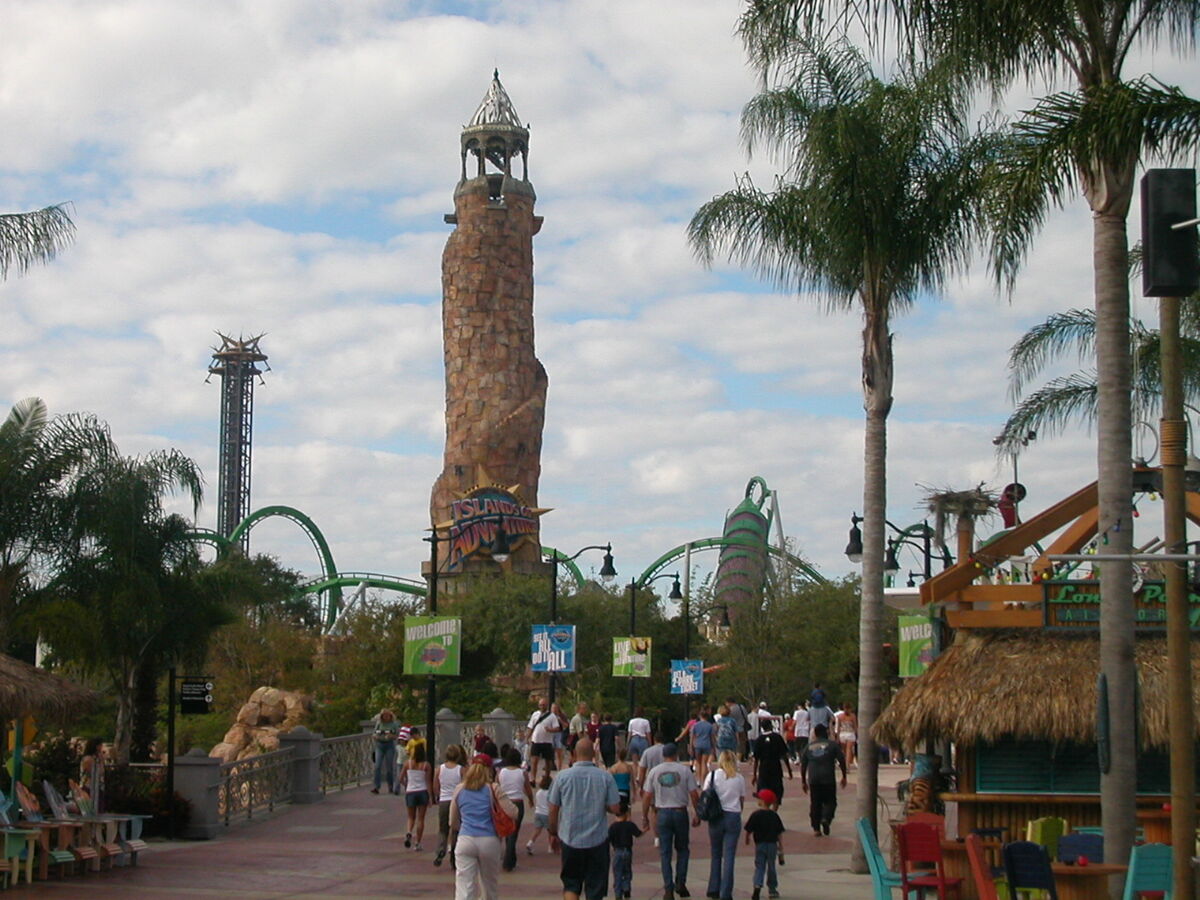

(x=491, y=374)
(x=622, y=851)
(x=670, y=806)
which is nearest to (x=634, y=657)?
(x=670, y=806)

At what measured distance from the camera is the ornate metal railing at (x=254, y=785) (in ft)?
79.6

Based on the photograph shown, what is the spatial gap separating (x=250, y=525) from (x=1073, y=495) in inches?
3116

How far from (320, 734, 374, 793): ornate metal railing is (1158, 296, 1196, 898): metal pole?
20.4 m

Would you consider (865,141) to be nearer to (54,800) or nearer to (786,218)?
(786,218)

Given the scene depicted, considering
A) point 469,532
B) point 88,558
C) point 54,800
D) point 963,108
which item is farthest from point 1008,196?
point 469,532

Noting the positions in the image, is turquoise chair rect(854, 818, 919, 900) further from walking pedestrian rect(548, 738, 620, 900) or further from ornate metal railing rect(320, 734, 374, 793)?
ornate metal railing rect(320, 734, 374, 793)

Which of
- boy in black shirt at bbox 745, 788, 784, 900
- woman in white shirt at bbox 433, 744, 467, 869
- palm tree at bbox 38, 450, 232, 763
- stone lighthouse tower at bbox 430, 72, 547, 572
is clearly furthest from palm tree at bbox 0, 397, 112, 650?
stone lighthouse tower at bbox 430, 72, 547, 572

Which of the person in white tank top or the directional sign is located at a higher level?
the directional sign

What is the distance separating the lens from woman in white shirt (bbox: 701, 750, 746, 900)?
15680 mm

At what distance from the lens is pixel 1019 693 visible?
1695 cm

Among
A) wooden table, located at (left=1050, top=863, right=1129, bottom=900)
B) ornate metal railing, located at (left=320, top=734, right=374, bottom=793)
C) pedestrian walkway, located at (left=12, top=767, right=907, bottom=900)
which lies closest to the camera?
wooden table, located at (left=1050, top=863, right=1129, bottom=900)

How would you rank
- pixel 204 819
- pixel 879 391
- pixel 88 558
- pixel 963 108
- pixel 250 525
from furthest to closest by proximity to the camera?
pixel 250 525, pixel 88 558, pixel 204 819, pixel 879 391, pixel 963 108

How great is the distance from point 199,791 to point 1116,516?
1475cm

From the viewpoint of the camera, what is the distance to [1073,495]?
19.3m
